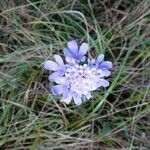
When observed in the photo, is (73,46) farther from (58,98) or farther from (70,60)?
(58,98)

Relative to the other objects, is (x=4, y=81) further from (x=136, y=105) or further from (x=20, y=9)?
(x=136, y=105)

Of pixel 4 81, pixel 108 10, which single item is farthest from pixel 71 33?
pixel 4 81

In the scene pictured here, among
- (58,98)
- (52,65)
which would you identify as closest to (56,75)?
(52,65)

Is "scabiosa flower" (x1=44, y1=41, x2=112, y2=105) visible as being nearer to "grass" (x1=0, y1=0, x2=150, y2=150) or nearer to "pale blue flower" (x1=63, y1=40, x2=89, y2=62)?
"pale blue flower" (x1=63, y1=40, x2=89, y2=62)

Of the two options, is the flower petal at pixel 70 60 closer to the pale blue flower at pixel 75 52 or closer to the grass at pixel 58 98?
the pale blue flower at pixel 75 52

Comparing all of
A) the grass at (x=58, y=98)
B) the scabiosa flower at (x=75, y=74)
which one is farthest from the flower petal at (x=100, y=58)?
the grass at (x=58, y=98)
